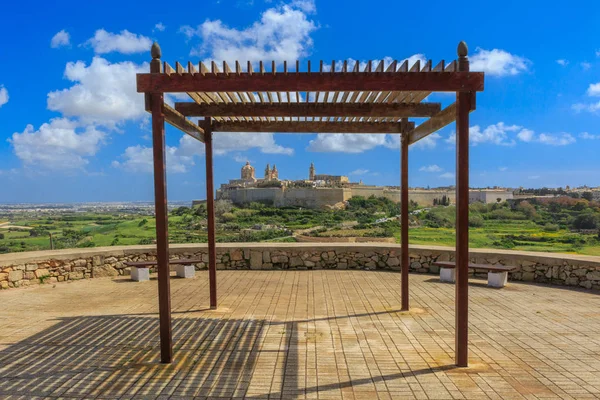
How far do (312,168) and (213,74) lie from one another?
110 metres

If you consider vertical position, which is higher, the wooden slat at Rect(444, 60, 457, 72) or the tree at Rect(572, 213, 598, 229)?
the wooden slat at Rect(444, 60, 457, 72)

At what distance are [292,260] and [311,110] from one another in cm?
458

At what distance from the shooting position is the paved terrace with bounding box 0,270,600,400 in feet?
12.0

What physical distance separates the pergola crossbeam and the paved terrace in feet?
8.65

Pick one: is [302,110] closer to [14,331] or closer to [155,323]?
[155,323]

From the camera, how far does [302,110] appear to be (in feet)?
18.4

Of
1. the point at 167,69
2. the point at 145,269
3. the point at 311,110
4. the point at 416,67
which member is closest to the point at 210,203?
the point at 311,110

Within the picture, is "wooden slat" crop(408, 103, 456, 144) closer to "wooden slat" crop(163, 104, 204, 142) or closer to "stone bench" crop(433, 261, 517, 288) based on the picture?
"stone bench" crop(433, 261, 517, 288)

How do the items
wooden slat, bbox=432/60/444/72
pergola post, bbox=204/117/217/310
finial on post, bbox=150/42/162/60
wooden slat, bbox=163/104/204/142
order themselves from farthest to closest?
pergola post, bbox=204/117/217/310 < wooden slat, bbox=163/104/204/142 < finial on post, bbox=150/42/162/60 < wooden slat, bbox=432/60/444/72

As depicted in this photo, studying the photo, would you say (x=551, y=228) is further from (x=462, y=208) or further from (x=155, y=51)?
(x=155, y=51)

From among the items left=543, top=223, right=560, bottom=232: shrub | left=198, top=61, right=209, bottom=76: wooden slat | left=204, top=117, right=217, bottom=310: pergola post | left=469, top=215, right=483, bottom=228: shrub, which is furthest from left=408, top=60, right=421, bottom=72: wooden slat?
left=469, top=215, right=483, bottom=228: shrub

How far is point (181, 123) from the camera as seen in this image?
208 inches

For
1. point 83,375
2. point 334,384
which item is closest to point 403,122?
point 334,384

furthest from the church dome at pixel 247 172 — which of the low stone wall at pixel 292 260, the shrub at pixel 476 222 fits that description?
the low stone wall at pixel 292 260
